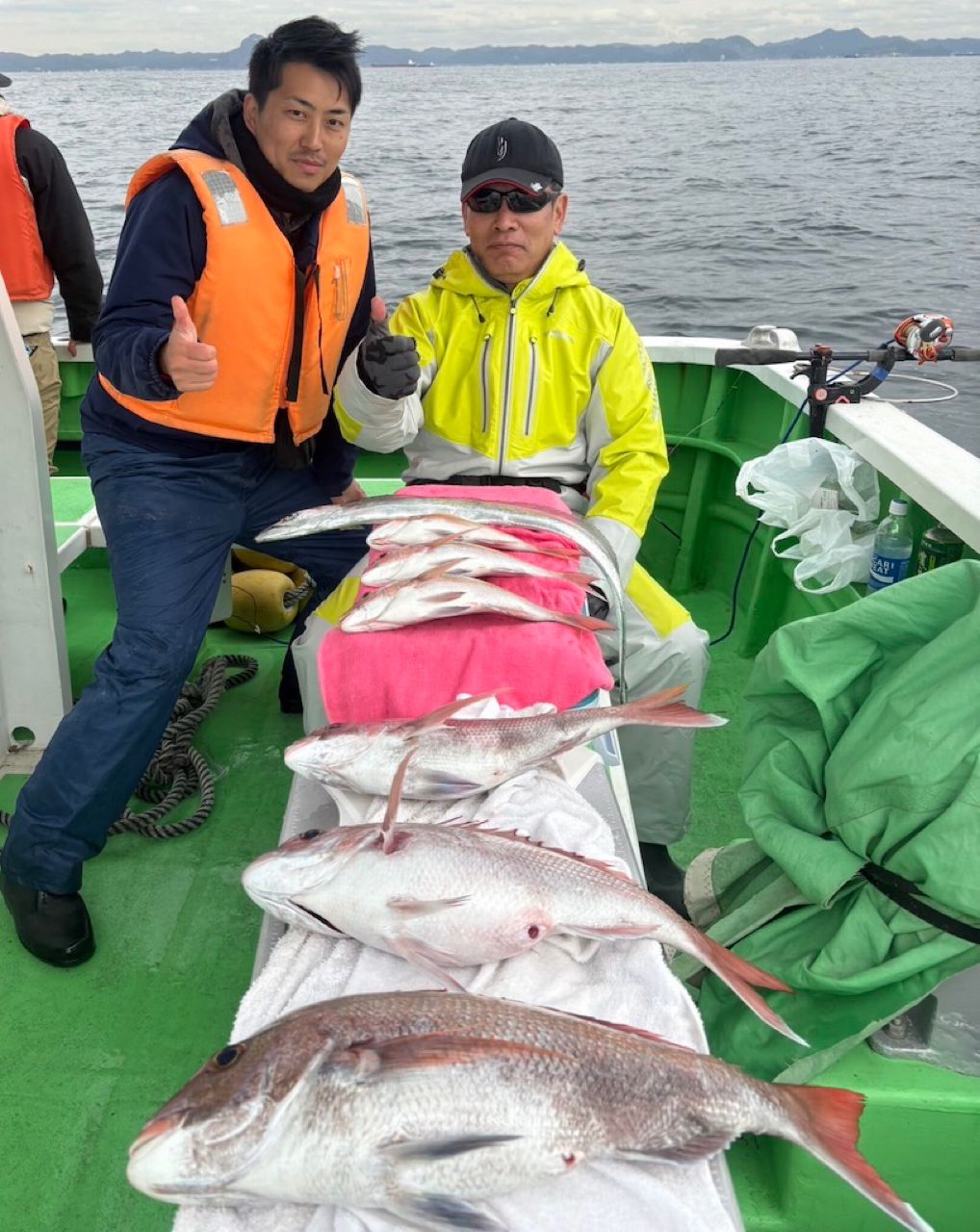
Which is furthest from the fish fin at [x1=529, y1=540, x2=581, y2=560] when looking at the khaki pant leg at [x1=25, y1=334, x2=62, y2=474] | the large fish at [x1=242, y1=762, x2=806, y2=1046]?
the khaki pant leg at [x1=25, y1=334, x2=62, y2=474]

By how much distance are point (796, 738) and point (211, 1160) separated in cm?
161

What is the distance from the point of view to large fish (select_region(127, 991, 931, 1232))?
134 centimetres

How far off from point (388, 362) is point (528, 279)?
31.9 inches

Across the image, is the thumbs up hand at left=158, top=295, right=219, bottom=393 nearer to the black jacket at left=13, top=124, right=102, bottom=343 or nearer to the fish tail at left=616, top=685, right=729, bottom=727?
the fish tail at left=616, top=685, right=729, bottom=727

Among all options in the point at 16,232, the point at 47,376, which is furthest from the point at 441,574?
the point at 16,232

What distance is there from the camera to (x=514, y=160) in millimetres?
3408

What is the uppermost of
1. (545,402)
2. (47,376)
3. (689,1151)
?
(545,402)

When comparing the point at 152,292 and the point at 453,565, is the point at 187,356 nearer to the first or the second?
the point at 152,292

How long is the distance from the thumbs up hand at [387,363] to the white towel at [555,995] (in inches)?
56.9

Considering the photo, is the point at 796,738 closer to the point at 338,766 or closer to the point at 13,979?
the point at 338,766

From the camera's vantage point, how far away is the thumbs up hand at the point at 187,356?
2.79 metres

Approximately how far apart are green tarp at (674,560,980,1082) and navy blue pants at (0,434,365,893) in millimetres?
1661

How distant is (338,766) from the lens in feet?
7.23

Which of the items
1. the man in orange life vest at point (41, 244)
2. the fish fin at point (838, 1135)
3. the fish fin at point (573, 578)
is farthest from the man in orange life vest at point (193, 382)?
the man in orange life vest at point (41, 244)
